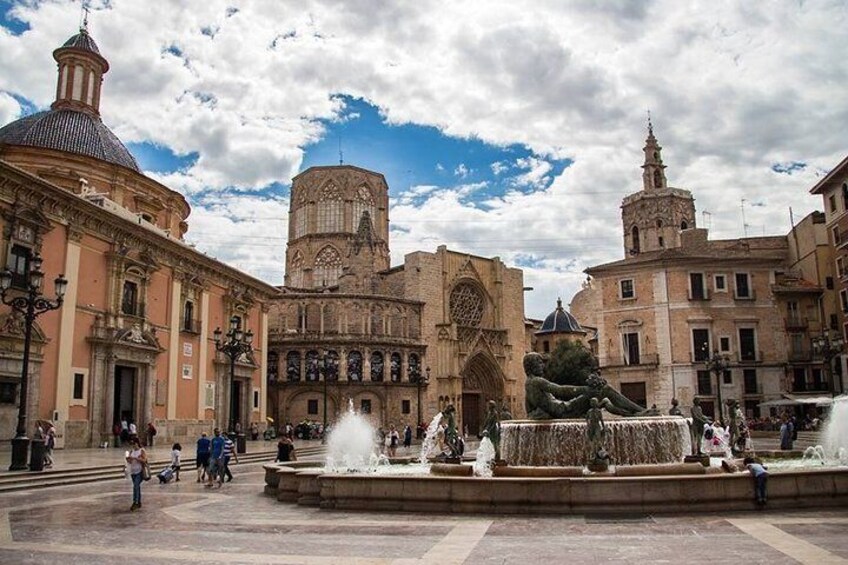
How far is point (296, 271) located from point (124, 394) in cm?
4091

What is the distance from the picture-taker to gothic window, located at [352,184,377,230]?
221ft

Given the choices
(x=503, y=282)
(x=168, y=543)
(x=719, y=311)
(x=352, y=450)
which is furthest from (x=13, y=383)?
(x=503, y=282)

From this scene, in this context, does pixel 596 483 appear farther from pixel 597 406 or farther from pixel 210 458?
pixel 210 458

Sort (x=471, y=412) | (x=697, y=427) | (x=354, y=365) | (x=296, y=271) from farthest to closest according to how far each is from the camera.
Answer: (x=296, y=271) < (x=471, y=412) < (x=354, y=365) < (x=697, y=427)

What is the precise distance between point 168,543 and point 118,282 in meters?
20.2

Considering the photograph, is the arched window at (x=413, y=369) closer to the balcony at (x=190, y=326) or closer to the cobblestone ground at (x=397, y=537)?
the balcony at (x=190, y=326)

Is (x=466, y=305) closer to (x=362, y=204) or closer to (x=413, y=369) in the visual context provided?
(x=413, y=369)

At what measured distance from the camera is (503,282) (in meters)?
59.2

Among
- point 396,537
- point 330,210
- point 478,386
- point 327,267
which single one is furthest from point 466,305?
point 396,537

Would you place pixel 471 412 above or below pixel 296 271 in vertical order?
below

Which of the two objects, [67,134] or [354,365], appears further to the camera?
[354,365]

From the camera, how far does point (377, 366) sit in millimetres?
47562

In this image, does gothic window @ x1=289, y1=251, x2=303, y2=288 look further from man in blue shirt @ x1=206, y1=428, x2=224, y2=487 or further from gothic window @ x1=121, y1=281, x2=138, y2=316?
man in blue shirt @ x1=206, y1=428, x2=224, y2=487

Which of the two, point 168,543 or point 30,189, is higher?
point 30,189
